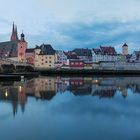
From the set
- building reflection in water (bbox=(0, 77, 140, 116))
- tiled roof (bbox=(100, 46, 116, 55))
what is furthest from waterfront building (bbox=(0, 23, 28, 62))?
building reflection in water (bbox=(0, 77, 140, 116))

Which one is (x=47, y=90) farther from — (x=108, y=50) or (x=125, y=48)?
(x=125, y=48)

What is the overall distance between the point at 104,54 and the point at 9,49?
38.6m

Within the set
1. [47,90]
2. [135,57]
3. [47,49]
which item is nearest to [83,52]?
[47,49]

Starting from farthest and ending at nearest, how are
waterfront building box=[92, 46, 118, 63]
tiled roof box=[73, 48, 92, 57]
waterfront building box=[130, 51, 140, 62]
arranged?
waterfront building box=[130, 51, 140, 62]
waterfront building box=[92, 46, 118, 63]
tiled roof box=[73, 48, 92, 57]

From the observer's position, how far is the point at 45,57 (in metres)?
134

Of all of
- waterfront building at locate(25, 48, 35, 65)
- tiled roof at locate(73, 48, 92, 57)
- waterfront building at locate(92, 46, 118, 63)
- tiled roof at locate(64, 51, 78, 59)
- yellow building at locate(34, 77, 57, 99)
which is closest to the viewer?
yellow building at locate(34, 77, 57, 99)

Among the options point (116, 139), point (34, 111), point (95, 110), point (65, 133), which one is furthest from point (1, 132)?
point (95, 110)

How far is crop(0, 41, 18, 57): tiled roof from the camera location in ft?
459

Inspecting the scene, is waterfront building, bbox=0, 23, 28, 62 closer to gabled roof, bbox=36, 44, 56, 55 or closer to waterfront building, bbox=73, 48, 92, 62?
gabled roof, bbox=36, 44, 56, 55

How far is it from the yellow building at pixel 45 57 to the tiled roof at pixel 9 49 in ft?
32.9

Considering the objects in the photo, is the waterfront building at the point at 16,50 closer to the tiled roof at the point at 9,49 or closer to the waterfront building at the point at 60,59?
the tiled roof at the point at 9,49

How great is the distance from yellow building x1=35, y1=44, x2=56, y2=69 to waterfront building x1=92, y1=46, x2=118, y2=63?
18164 millimetres

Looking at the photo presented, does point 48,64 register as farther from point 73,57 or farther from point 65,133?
point 65,133

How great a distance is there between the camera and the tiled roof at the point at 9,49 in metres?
140
